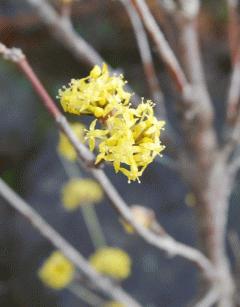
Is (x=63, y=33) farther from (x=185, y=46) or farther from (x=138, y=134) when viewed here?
(x=138, y=134)

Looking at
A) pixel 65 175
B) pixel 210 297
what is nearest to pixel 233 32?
pixel 210 297

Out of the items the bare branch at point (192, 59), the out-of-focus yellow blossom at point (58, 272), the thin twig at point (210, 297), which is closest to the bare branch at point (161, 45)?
the bare branch at point (192, 59)

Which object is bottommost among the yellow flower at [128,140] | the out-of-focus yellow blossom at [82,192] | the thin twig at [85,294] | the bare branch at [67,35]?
the yellow flower at [128,140]

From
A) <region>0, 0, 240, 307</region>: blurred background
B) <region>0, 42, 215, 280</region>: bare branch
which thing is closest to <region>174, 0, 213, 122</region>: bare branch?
<region>0, 42, 215, 280</region>: bare branch

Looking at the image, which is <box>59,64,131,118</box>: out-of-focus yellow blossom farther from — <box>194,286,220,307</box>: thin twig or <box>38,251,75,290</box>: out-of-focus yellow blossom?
<box>38,251,75,290</box>: out-of-focus yellow blossom

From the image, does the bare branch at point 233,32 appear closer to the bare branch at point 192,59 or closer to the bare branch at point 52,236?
the bare branch at point 192,59
